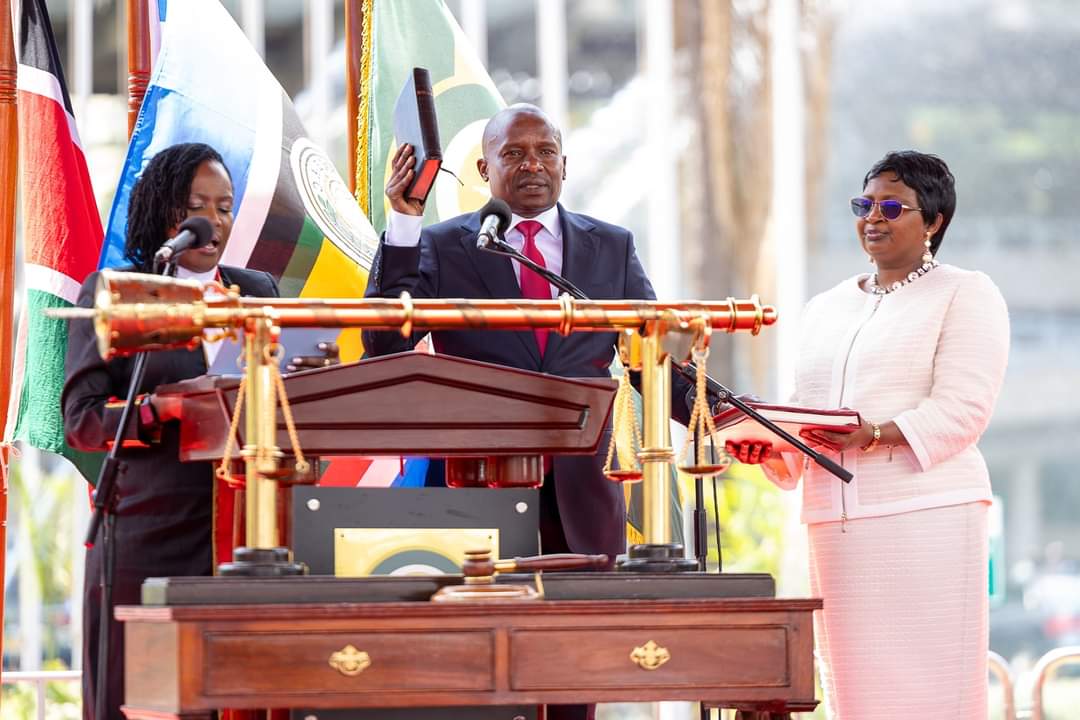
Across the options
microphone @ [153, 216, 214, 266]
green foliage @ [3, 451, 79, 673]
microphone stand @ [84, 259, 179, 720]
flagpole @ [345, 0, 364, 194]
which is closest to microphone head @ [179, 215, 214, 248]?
microphone @ [153, 216, 214, 266]

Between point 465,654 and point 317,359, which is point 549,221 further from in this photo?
point 465,654

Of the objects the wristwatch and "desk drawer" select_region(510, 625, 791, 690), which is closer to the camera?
"desk drawer" select_region(510, 625, 791, 690)

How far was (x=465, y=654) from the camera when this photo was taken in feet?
8.59

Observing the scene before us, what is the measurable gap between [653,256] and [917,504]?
407 centimetres

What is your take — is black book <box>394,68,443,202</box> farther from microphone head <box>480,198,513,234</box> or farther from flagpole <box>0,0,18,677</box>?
flagpole <box>0,0,18,677</box>

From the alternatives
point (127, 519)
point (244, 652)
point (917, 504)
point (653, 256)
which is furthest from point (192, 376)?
point (653, 256)

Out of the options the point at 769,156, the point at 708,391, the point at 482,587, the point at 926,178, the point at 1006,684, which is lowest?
the point at 1006,684

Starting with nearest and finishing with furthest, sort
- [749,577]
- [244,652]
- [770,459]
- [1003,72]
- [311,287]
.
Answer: [244,652] → [749,577] → [770,459] → [311,287] → [1003,72]

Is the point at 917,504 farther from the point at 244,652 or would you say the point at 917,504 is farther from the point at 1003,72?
the point at 1003,72

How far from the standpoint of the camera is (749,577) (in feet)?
9.14

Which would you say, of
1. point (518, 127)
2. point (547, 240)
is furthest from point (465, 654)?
point (518, 127)

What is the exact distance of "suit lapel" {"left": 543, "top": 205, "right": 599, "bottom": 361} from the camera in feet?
12.9

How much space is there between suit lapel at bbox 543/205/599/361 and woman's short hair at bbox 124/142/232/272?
844mm

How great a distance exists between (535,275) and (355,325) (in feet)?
3.91
